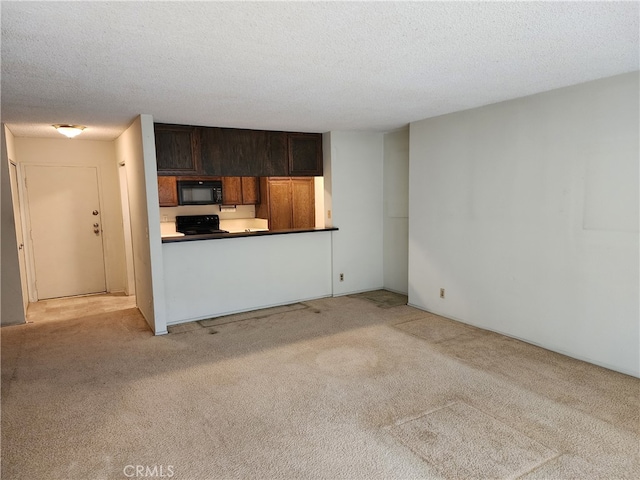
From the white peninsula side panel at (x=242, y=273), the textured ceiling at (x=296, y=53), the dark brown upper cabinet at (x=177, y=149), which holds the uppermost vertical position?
the textured ceiling at (x=296, y=53)

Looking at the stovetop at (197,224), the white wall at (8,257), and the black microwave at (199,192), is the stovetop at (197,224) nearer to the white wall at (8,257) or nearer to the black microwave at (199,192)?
the black microwave at (199,192)

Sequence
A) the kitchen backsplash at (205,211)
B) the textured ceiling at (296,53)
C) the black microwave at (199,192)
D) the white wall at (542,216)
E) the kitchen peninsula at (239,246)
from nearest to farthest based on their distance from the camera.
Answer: the textured ceiling at (296,53) < the white wall at (542,216) < the kitchen peninsula at (239,246) < the black microwave at (199,192) < the kitchen backsplash at (205,211)

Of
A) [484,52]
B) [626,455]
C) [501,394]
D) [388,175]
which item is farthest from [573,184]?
[388,175]

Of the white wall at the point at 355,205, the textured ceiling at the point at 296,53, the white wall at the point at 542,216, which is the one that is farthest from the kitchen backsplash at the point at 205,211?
the white wall at the point at 542,216

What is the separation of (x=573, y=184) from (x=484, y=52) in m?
1.56

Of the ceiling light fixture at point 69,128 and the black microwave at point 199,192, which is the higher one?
the ceiling light fixture at point 69,128

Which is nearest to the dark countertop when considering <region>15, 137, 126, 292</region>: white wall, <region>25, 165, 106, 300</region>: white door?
<region>15, 137, 126, 292</region>: white wall

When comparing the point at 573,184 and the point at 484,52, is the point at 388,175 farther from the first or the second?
the point at 484,52

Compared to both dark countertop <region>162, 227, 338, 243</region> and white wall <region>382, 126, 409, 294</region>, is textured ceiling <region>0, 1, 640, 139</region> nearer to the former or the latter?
dark countertop <region>162, 227, 338, 243</region>

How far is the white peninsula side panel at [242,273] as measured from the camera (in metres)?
4.47

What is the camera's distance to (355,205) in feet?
18.2

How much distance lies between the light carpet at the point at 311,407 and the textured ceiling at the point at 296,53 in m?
2.21

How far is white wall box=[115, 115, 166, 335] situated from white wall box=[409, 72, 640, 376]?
2916 mm

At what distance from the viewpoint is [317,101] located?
137 inches
